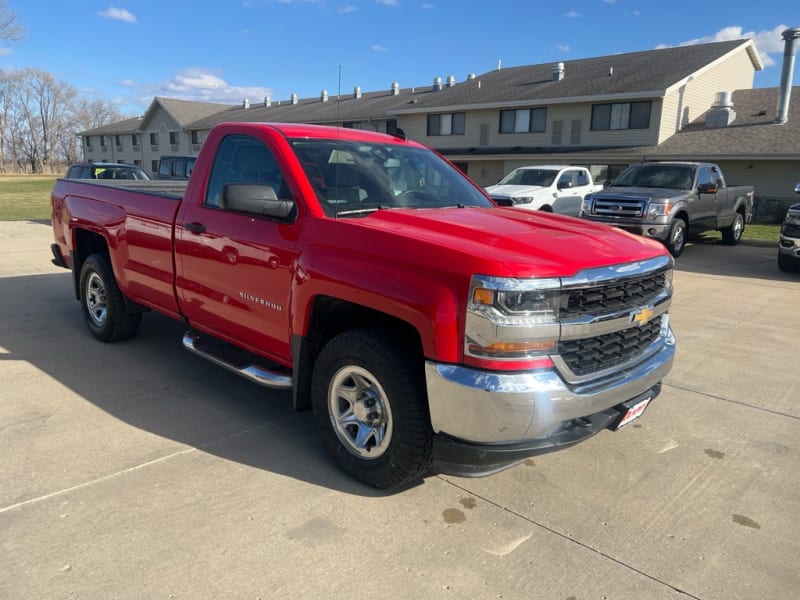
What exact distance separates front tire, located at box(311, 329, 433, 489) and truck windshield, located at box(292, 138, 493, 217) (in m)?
0.89

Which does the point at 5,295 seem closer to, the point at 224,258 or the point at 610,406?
the point at 224,258

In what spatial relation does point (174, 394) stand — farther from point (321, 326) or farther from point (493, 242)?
point (493, 242)

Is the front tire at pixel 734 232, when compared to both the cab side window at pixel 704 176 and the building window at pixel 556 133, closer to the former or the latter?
the cab side window at pixel 704 176

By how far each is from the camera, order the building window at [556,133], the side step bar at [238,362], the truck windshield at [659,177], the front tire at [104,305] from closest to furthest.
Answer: the side step bar at [238,362], the front tire at [104,305], the truck windshield at [659,177], the building window at [556,133]

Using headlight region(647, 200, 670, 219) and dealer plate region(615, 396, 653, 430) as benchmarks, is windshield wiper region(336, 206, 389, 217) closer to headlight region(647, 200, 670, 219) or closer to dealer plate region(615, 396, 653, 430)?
dealer plate region(615, 396, 653, 430)

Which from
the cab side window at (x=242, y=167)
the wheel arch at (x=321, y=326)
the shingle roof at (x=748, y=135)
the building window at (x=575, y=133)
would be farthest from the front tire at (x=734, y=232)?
the wheel arch at (x=321, y=326)

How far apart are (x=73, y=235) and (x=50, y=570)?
4179mm

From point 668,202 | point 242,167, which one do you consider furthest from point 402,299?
point 668,202

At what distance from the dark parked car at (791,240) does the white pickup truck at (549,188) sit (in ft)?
19.6

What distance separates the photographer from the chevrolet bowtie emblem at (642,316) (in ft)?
10.3

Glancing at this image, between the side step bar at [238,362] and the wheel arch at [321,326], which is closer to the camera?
the wheel arch at [321,326]

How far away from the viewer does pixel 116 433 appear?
154 inches

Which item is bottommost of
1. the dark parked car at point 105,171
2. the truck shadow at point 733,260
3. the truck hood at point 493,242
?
the truck shadow at point 733,260

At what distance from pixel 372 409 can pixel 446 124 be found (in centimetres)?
3087
